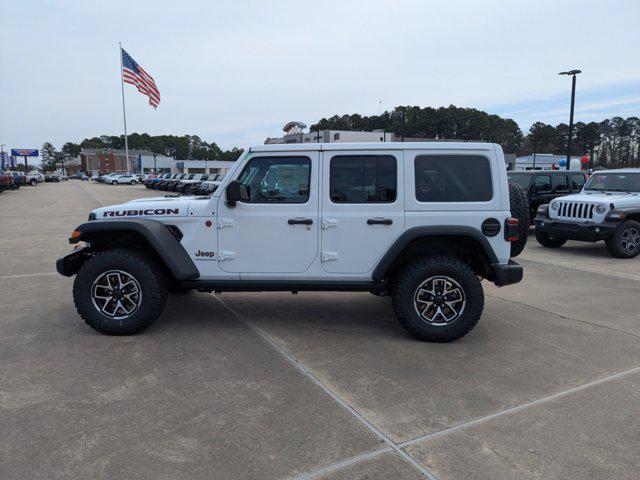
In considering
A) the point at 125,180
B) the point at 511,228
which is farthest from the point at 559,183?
the point at 125,180

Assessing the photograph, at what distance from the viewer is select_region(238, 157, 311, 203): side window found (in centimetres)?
450

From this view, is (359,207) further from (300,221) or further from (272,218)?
(272,218)

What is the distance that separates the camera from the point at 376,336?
4.63 m

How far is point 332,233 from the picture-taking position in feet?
14.6

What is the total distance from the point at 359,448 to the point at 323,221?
87.1 inches

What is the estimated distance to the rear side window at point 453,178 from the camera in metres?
4.44

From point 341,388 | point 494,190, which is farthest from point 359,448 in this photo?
point 494,190

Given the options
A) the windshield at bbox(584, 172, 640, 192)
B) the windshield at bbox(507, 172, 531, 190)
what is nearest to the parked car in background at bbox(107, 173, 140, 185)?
the windshield at bbox(507, 172, 531, 190)

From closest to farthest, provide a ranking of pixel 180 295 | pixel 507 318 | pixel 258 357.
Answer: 1. pixel 258 357
2. pixel 507 318
3. pixel 180 295

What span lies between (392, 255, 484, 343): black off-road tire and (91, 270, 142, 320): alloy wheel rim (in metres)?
2.53

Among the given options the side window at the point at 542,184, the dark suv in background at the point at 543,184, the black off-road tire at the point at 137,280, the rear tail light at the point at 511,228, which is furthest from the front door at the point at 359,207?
the side window at the point at 542,184

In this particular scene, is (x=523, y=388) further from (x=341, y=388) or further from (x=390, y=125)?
(x=390, y=125)

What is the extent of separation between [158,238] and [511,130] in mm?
109839

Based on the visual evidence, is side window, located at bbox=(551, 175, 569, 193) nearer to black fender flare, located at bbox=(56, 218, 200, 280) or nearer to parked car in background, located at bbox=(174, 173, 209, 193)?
black fender flare, located at bbox=(56, 218, 200, 280)
